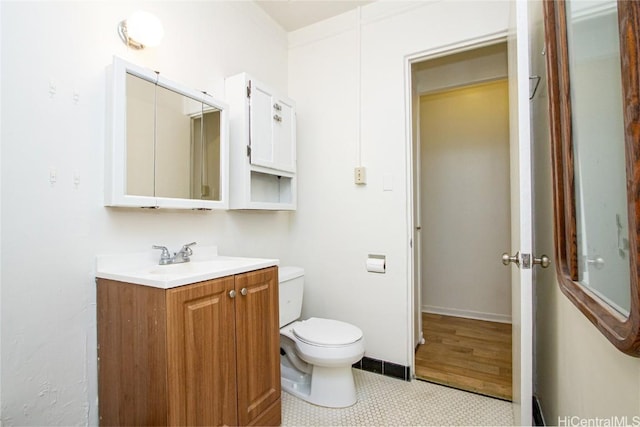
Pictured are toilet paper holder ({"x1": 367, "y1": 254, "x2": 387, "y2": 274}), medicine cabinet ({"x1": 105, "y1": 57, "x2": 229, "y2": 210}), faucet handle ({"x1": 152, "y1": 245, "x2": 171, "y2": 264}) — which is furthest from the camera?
toilet paper holder ({"x1": 367, "y1": 254, "x2": 387, "y2": 274})

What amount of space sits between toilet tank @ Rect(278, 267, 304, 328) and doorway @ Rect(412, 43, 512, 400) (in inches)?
45.9

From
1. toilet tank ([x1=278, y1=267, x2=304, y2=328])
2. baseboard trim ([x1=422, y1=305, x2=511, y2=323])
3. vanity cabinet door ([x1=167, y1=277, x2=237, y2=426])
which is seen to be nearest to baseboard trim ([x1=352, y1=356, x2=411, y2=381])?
toilet tank ([x1=278, y1=267, x2=304, y2=328])

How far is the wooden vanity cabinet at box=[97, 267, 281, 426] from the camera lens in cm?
109

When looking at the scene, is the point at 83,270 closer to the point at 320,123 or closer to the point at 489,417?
the point at 320,123

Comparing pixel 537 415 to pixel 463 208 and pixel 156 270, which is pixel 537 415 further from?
pixel 463 208

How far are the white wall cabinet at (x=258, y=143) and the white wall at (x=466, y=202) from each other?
1840 millimetres

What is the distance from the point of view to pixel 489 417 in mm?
1645

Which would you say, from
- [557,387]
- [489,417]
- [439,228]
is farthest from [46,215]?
[439,228]

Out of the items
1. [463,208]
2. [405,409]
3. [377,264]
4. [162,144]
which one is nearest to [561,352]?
[405,409]

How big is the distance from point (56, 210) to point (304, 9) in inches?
76.7

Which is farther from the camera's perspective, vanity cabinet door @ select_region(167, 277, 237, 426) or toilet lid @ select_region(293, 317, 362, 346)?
toilet lid @ select_region(293, 317, 362, 346)

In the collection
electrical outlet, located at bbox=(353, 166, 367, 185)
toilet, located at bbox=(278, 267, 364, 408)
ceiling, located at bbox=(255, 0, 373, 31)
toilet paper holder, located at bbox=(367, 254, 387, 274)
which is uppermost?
ceiling, located at bbox=(255, 0, 373, 31)

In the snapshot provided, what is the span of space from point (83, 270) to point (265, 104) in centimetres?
129
